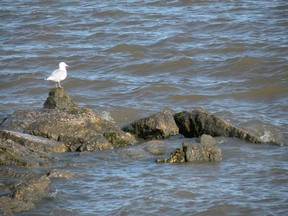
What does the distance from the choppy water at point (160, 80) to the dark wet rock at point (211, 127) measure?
0.86 feet

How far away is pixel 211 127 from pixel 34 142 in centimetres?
270

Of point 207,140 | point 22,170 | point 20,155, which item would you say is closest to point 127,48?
point 207,140

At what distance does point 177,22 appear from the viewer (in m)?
19.4

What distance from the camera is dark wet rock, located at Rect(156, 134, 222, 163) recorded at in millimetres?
8859

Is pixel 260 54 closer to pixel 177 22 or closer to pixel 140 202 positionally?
pixel 177 22

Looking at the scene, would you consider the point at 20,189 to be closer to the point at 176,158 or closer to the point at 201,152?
the point at 176,158

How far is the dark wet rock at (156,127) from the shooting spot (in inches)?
396

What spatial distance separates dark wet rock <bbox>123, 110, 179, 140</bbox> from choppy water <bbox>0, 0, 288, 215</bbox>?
3.23 feet

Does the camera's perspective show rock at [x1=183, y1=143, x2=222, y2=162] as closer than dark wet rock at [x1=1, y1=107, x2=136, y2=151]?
Yes

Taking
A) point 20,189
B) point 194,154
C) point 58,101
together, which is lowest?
point 194,154

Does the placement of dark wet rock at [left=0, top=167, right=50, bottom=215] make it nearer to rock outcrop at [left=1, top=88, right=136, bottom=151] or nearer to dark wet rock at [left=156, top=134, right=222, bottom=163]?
rock outcrop at [left=1, top=88, right=136, bottom=151]

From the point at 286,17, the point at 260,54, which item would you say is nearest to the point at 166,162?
the point at 260,54

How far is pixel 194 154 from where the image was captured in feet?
29.1

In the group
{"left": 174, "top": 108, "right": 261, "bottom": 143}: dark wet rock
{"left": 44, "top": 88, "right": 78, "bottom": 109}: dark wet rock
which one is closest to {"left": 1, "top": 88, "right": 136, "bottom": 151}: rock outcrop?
{"left": 44, "top": 88, "right": 78, "bottom": 109}: dark wet rock
